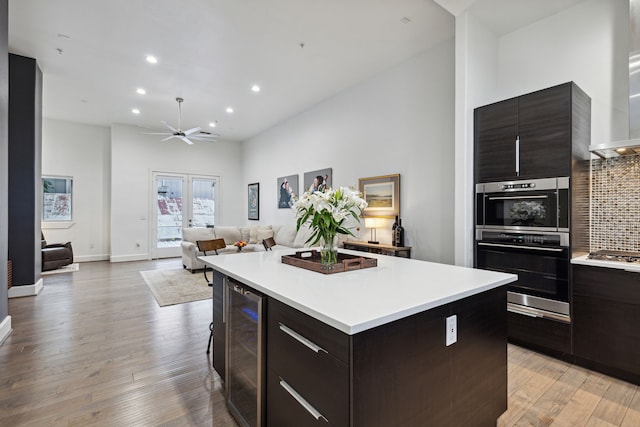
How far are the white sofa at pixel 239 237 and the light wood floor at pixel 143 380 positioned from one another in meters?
2.44

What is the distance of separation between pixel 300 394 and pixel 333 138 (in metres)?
4.81

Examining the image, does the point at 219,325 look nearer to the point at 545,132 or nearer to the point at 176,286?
the point at 545,132

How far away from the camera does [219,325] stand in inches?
83.0

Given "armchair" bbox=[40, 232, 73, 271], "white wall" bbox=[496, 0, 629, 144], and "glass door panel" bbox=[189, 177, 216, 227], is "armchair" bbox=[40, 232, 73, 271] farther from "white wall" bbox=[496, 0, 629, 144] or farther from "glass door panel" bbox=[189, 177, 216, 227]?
"white wall" bbox=[496, 0, 629, 144]

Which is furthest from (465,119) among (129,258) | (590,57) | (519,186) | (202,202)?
(129,258)

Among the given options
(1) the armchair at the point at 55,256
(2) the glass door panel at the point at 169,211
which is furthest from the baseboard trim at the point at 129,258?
(1) the armchair at the point at 55,256

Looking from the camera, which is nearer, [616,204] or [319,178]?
[616,204]

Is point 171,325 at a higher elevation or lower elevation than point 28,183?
lower

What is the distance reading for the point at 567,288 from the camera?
Result: 7.98 ft

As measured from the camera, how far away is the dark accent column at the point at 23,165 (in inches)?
162

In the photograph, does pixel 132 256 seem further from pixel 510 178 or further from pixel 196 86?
pixel 510 178

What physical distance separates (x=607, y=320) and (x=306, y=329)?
246 cm

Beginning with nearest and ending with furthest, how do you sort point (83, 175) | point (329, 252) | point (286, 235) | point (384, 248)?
point (329, 252)
point (384, 248)
point (286, 235)
point (83, 175)

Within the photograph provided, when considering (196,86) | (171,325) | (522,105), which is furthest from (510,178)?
(196,86)
